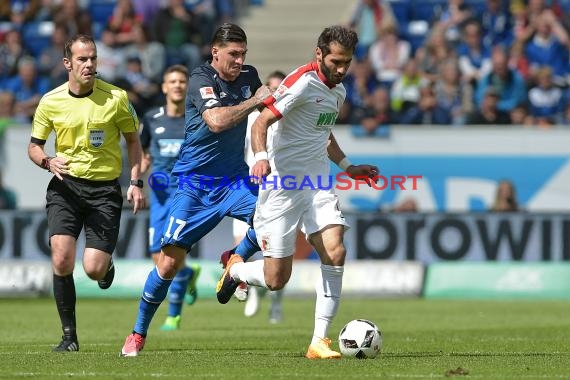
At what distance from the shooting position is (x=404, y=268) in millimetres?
21266

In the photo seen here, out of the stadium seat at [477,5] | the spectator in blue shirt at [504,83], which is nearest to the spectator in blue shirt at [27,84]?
the spectator in blue shirt at [504,83]

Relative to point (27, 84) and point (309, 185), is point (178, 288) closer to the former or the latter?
point (309, 185)

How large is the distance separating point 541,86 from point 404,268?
15.7 feet

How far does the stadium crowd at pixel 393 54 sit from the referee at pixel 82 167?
10.5 meters

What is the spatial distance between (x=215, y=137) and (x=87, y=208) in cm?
142

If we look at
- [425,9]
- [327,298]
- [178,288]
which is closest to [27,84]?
[425,9]

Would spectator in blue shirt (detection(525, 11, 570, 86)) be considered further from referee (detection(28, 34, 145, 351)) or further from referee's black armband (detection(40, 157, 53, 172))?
referee's black armband (detection(40, 157, 53, 172))

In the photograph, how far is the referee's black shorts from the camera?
37.8 ft

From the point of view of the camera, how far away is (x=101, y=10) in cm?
2747

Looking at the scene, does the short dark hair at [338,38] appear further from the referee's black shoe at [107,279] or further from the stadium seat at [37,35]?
the stadium seat at [37,35]

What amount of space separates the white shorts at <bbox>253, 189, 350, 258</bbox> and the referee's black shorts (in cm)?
171

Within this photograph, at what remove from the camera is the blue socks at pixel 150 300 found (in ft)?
36.6

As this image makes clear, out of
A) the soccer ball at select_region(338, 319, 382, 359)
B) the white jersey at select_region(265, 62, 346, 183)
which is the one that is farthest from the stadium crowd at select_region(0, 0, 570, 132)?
the soccer ball at select_region(338, 319, 382, 359)

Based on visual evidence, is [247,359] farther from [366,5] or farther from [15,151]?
[366,5]
